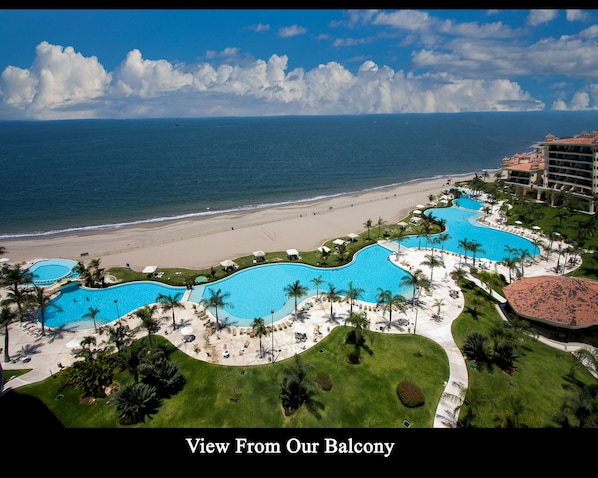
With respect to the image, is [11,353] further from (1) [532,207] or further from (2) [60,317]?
(1) [532,207]

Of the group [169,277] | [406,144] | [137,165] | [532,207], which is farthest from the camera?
[406,144]

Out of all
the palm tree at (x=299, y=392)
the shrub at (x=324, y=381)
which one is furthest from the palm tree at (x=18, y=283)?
the shrub at (x=324, y=381)

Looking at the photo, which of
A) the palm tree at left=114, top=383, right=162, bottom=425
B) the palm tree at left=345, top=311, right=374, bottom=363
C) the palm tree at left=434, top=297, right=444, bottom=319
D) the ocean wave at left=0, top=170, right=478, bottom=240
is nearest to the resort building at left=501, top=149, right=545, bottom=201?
the ocean wave at left=0, top=170, right=478, bottom=240

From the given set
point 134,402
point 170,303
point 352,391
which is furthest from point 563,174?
point 134,402

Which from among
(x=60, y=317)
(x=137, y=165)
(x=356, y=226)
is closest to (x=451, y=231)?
(x=356, y=226)

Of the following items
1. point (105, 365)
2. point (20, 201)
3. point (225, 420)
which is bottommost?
point (225, 420)

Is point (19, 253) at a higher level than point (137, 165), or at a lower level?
lower
